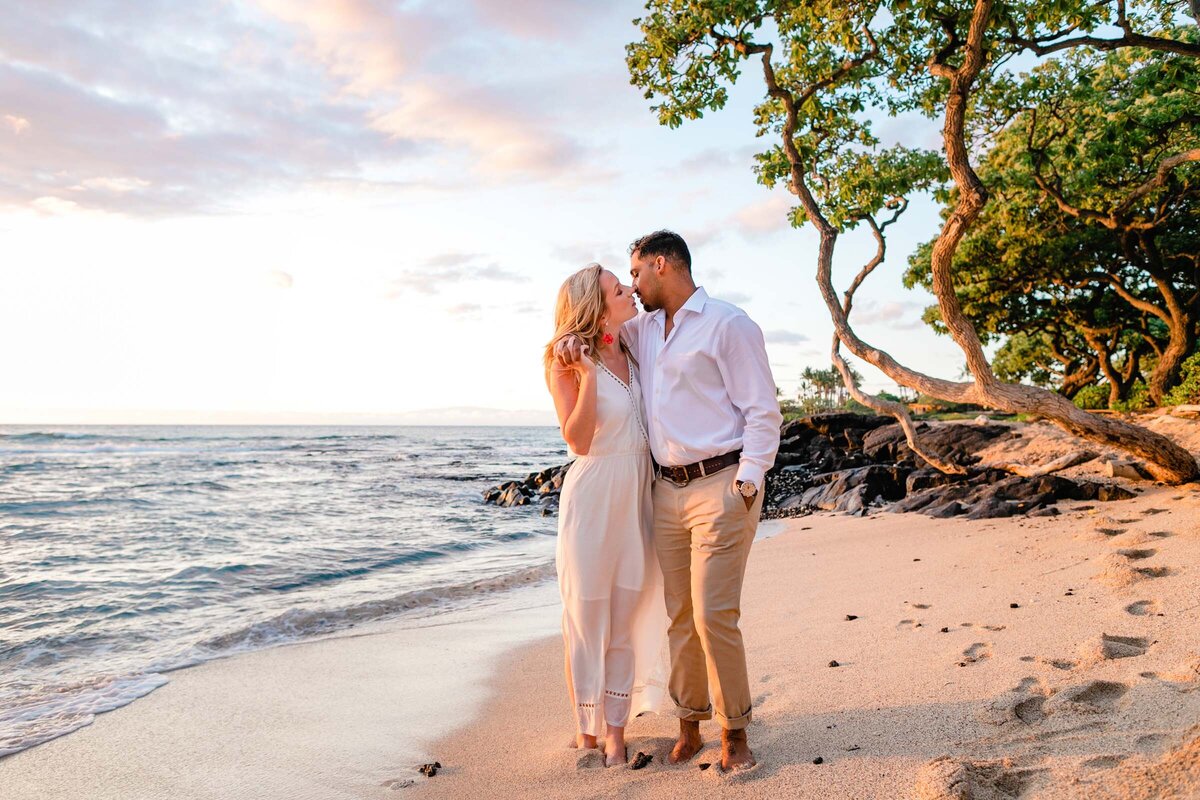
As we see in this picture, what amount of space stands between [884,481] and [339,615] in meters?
9.39

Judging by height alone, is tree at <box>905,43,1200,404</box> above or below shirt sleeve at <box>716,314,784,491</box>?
above

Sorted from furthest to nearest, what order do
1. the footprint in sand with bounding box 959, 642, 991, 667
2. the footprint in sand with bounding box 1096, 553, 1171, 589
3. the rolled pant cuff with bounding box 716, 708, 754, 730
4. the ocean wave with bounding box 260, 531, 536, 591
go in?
the ocean wave with bounding box 260, 531, 536, 591, the footprint in sand with bounding box 1096, 553, 1171, 589, the footprint in sand with bounding box 959, 642, 991, 667, the rolled pant cuff with bounding box 716, 708, 754, 730

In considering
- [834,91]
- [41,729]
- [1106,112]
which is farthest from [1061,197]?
[41,729]

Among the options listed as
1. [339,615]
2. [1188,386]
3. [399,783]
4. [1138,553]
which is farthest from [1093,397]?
[399,783]

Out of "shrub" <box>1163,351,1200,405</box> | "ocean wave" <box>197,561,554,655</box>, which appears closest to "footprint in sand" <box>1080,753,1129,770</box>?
"ocean wave" <box>197,561,554,655</box>

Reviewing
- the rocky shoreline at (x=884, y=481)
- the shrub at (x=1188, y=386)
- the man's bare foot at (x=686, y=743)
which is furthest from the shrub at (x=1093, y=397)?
the man's bare foot at (x=686, y=743)

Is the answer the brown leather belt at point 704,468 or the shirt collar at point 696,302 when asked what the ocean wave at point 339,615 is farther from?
the shirt collar at point 696,302

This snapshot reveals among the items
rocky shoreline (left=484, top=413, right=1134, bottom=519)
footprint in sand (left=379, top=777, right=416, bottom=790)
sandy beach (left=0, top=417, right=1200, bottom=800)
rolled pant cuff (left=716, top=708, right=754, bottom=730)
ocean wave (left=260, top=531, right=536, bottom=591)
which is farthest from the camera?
ocean wave (left=260, top=531, right=536, bottom=591)

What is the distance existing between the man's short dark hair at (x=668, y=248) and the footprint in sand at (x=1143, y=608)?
3.29 meters

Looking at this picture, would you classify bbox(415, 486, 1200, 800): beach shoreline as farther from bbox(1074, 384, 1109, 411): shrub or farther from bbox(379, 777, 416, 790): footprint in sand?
bbox(1074, 384, 1109, 411): shrub

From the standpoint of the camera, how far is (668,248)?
3.91 metres

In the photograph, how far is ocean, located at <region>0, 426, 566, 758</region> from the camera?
6.17 metres

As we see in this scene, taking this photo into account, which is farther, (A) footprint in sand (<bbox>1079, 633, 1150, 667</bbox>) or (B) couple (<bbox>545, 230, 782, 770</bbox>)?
(A) footprint in sand (<bbox>1079, 633, 1150, 667</bbox>)

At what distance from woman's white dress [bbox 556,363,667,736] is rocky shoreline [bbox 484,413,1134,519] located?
6.32 m
